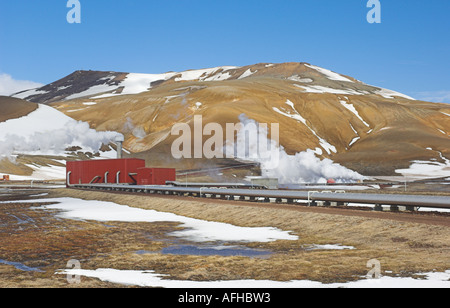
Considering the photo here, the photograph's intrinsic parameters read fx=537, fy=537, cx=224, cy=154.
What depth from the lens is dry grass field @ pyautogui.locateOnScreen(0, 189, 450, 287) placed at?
45.4 feet

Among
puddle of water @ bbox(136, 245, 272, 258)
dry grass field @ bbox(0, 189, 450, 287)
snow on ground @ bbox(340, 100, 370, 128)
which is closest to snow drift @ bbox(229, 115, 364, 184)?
snow on ground @ bbox(340, 100, 370, 128)

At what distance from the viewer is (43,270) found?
48.4 feet

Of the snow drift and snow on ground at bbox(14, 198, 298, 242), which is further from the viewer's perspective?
the snow drift

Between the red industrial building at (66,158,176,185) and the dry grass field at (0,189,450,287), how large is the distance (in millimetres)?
39851

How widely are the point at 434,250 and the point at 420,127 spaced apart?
149853 millimetres

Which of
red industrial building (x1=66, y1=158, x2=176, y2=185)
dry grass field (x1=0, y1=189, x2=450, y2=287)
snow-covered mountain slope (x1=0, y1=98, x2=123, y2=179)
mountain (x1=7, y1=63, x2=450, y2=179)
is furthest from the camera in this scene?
snow-covered mountain slope (x1=0, y1=98, x2=123, y2=179)

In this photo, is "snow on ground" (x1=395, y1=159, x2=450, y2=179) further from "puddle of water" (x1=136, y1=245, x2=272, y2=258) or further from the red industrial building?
"puddle of water" (x1=136, y1=245, x2=272, y2=258)

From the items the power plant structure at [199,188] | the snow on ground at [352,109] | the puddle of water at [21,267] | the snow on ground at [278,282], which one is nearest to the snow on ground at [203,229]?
the puddle of water at [21,267]

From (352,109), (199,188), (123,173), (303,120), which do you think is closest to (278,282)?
(199,188)

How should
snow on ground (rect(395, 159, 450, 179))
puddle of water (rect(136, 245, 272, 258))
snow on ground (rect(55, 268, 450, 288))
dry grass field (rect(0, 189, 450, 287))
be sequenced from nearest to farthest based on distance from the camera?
snow on ground (rect(55, 268, 450, 288)) < dry grass field (rect(0, 189, 450, 287)) < puddle of water (rect(136, 245, 272, 258)) < snow on ground (rect(395, 159, 450, 179))

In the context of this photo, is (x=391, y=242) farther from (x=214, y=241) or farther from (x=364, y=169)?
(x=364, y=169)

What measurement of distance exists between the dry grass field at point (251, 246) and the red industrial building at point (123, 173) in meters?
39.9

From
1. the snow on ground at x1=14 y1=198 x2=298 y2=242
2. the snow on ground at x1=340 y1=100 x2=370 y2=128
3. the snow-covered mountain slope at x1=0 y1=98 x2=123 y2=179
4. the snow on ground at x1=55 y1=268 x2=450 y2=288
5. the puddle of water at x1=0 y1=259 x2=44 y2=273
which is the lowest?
the snow on ground at x1=14 y1=198 x2=298 y2=242
